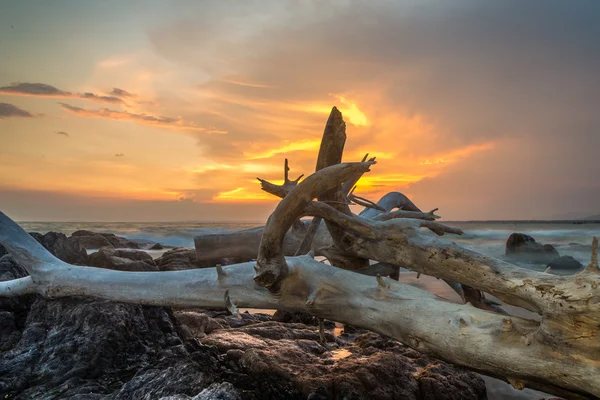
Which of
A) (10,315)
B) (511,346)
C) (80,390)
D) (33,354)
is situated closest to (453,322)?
(511,346)

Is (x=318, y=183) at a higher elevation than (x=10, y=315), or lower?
higher

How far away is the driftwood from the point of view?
2611mm

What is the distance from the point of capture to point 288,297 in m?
3.66

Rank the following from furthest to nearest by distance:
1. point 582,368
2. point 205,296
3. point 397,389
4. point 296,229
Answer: point 296,229 < point 205,296 < point 397,389 < point 582,368

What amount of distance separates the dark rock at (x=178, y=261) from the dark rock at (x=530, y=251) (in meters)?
10.0

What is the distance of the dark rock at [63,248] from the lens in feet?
19.1

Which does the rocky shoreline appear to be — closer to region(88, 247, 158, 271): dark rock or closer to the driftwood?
the driftwood

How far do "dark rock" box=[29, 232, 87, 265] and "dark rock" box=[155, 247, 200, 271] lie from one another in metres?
1.76

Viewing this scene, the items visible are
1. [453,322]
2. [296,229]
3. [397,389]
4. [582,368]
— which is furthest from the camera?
[296,229]

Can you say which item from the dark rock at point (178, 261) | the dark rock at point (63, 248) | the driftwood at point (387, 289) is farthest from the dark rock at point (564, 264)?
the dark rock at point (63, 248)

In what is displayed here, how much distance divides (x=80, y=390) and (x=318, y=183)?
2.49 m

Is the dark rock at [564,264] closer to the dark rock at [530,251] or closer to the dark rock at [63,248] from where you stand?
the dark rock at [530,251]

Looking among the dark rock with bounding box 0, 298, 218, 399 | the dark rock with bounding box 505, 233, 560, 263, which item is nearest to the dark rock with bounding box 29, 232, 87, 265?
the dark rock with bounding box 0, 298, 218, 399

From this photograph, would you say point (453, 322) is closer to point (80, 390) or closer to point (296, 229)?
point (80, 390)
